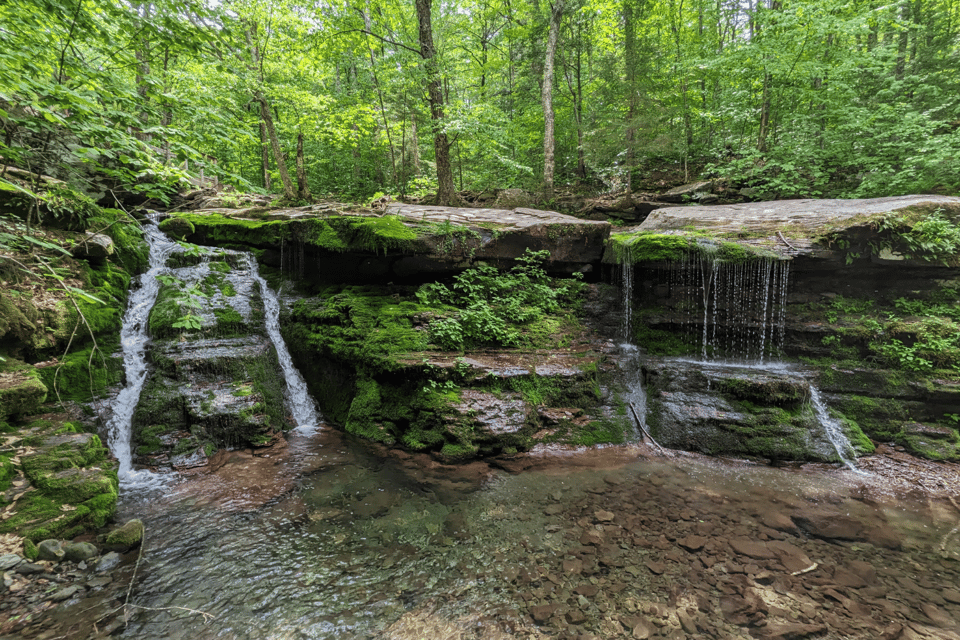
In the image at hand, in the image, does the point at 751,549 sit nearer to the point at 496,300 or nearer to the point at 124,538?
the point at 496,300

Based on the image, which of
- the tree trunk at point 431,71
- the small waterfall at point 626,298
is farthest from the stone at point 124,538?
the tree trunk at point 431,71

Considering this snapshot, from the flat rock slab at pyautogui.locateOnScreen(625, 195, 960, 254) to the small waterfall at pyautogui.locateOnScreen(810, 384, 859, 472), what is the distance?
2.58 metres

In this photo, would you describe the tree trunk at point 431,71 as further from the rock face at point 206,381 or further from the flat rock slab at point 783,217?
the rock face at point 206,381

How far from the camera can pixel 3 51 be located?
113 inches

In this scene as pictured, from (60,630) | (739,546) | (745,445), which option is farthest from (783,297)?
(60,630)

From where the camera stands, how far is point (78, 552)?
141 inches

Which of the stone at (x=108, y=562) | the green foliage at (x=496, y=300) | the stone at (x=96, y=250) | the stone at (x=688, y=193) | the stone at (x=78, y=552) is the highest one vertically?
the stone at (x=688, y=193)

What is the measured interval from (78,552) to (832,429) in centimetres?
951

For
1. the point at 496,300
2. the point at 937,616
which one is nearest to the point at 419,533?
the point at 937,616

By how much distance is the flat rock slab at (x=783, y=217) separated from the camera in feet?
23.1

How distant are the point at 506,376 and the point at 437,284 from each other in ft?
8.84

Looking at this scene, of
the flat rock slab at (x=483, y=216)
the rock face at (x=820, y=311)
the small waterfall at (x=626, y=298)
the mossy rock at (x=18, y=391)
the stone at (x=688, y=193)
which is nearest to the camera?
the mossy rock at (x=18, y=391)

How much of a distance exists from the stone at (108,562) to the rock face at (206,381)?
1989 millimetres

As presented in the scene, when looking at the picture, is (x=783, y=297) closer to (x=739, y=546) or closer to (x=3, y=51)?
(x=739, y=546)
